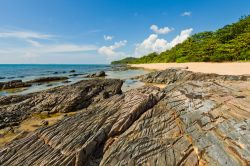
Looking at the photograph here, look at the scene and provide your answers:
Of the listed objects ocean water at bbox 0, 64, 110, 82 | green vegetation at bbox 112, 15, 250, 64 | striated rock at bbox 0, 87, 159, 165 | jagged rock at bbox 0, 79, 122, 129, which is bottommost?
ocean water at bbox 0, 64, 110, 82

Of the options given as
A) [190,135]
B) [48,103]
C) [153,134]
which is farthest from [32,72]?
[190,135]

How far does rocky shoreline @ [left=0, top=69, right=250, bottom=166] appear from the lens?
18.9ft

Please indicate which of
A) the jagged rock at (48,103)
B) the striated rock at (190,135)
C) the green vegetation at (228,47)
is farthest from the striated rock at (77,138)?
the green vegetation at (228,47)

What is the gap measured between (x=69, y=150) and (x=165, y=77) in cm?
2382

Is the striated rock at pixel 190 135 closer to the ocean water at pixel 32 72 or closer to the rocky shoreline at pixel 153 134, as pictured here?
the rocky shoreline at pixel 153 134

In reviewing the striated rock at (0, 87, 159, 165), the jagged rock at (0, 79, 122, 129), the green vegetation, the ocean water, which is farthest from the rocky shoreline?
the ocean water

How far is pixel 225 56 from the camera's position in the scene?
45.8m

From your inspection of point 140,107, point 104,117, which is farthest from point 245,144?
point 104,117

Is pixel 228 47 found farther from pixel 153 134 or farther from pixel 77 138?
pixel 77 138

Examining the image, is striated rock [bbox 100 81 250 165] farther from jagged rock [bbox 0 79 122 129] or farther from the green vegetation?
the green vegetation

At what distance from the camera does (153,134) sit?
6.88m

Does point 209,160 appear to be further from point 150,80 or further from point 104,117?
point 150,80

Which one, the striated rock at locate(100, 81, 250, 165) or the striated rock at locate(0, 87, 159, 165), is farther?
the striated rock at locate(0, 87, 159, 165)

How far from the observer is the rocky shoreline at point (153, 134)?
18.9ft
